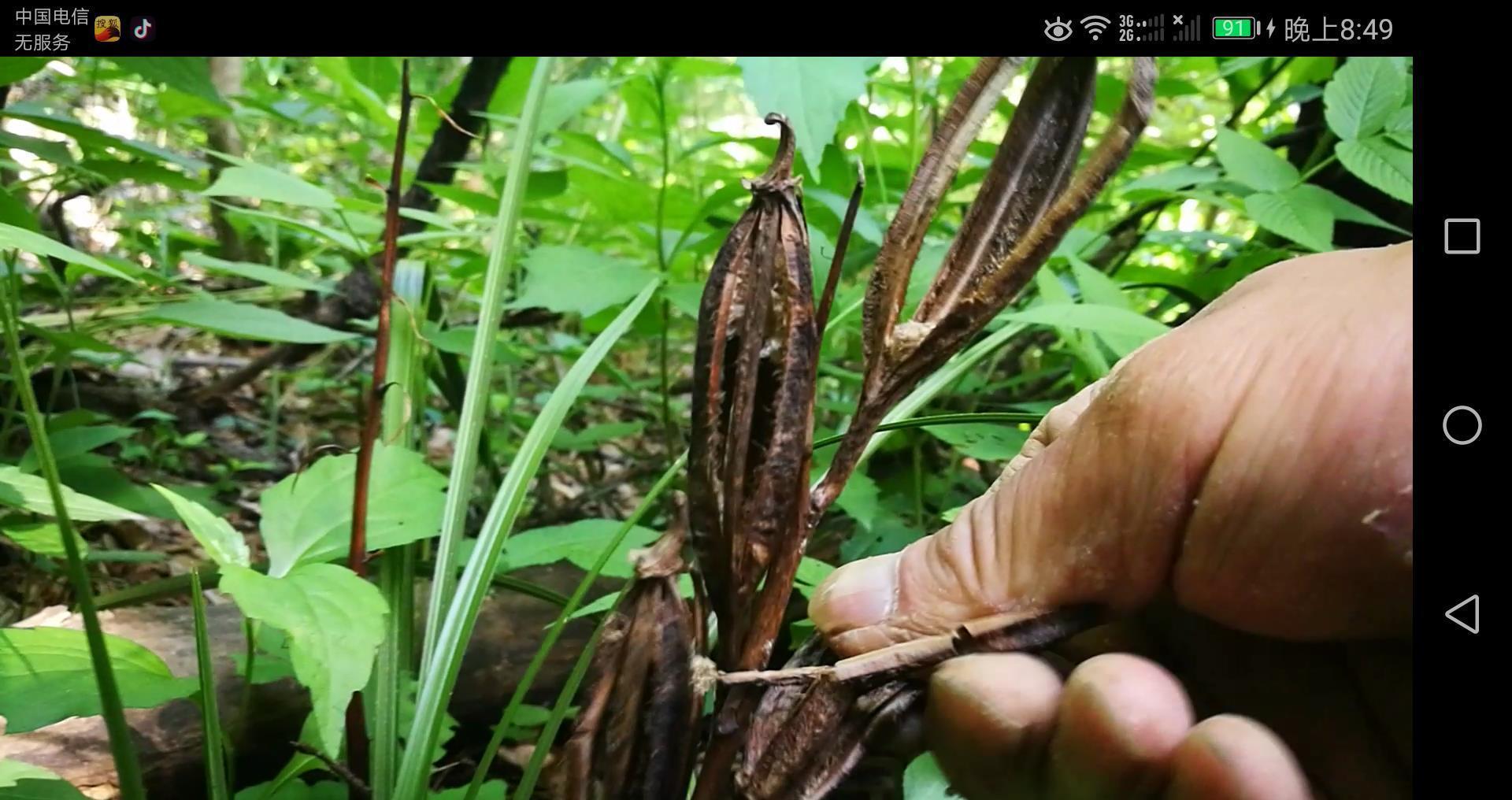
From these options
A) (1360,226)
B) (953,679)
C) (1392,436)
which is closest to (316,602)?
(953,679)

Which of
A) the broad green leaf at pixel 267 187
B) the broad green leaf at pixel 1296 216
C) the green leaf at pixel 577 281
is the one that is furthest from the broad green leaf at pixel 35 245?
the broad green leaf at pixel 1296 216

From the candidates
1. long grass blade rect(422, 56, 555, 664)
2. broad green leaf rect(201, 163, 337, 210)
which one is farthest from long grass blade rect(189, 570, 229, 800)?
broad green leaf rect(201, 163, 337, 210)

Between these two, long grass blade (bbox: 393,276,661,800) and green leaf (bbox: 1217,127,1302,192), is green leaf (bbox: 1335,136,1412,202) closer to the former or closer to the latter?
green leaf (bbox: 1217,127,1302,192)

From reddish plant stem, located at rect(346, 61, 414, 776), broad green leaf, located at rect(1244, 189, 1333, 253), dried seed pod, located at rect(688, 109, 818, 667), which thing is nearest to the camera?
dried seed pod, located at rect(688, 109, 818, 667)
